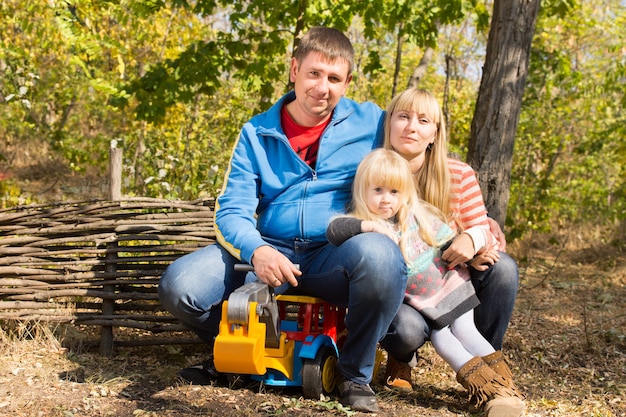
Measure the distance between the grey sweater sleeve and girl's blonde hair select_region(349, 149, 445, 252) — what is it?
77mm

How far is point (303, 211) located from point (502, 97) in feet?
5.65

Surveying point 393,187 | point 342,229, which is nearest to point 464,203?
point 393,187

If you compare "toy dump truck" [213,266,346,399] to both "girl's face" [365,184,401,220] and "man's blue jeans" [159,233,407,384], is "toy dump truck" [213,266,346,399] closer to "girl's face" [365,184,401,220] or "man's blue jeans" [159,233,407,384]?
"man's blue jeans" [159,233,407,384]

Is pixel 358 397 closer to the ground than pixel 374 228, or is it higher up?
closer to the ground

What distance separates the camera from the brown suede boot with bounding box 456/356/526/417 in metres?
2.56

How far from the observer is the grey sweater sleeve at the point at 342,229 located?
2627 mm

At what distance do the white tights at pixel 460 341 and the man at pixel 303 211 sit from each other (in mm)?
292

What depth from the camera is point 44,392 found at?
9.04 ft

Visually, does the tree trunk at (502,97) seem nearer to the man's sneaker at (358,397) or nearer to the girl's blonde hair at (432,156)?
the girl's blonde hair at (432,156)

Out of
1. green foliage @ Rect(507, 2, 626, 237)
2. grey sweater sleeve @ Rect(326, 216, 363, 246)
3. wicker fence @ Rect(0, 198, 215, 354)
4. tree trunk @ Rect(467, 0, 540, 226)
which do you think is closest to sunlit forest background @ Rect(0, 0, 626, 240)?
green foliage @ Rect(507, 2, 626, 237)

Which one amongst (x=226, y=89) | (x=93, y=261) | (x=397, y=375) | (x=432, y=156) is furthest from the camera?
(x=226, y=89)

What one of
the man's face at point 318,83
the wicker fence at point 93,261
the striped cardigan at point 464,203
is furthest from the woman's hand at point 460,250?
the wicker fence at point 93,261

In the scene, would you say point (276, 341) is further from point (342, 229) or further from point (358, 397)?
point (342, 229)

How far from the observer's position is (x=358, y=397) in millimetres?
2602
